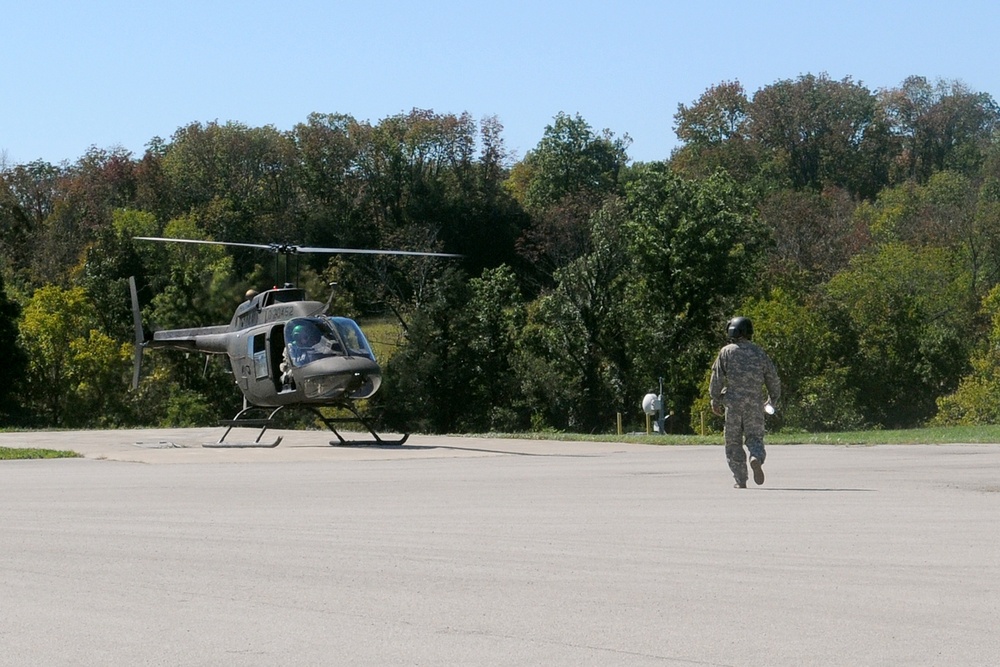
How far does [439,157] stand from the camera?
102 m

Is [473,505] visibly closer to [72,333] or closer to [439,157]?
[72,333]

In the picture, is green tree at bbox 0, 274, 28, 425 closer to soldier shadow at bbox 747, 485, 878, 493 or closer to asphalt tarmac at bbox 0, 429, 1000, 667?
asphalt tarmac at bbox 0, 429, 1000, 667

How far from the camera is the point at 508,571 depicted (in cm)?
916

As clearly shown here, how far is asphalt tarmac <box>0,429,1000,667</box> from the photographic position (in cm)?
684

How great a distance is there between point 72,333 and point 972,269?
173ft

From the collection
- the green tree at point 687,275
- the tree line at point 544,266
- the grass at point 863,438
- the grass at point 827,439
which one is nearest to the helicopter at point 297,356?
the grass at point 827,439

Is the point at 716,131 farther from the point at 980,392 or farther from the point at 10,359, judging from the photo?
the point at 10,359

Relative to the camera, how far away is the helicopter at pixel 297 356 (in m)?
26.9

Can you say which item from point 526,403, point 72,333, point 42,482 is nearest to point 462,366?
point 526,403

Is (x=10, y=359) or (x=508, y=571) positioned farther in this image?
(x=10, y=359)

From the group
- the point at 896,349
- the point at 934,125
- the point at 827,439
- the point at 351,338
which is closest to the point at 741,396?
the point at 827,439

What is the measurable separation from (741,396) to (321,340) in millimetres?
13046

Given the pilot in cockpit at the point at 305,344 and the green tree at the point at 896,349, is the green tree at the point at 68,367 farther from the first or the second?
the pilot in cockpit at the point at 305,344

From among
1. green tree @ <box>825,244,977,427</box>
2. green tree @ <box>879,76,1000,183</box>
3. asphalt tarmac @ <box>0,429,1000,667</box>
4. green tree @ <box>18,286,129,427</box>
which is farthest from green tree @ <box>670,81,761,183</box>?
asphalt tarmac @ <box>0,429,1000,667</box>
